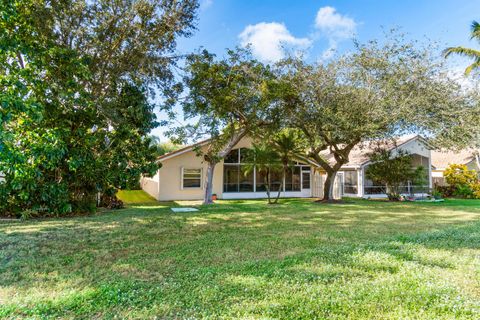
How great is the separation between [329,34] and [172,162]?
13591 millimetres

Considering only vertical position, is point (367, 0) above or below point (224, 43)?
above

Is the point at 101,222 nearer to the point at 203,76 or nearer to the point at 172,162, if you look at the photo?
the point at 203,76

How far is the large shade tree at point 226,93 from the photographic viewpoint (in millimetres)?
14997

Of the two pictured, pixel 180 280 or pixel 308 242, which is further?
pixel 308 242

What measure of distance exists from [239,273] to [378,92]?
42.7 ft

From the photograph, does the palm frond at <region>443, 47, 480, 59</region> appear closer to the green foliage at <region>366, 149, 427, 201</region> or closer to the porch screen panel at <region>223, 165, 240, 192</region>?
the green foliage at <region>366, 149, 427, 201</region>

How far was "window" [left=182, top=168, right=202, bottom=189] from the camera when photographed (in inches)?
830

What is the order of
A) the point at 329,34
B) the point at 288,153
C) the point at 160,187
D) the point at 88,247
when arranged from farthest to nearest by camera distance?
the point at 160,187, the point at 288,153, the point at 329,34, the point at 88,247

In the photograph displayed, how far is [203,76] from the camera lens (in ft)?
49.2

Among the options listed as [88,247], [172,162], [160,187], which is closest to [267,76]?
[172,162]

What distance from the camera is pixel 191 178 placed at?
21391mm

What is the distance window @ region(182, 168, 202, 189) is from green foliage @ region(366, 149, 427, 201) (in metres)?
12.9

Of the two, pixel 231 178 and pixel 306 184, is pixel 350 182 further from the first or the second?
pixel 231 178

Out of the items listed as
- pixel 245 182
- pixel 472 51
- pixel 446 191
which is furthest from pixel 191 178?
pixel 472 51
